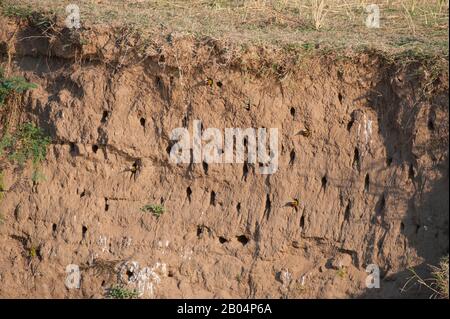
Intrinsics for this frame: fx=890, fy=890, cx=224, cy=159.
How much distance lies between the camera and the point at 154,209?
7.78 meters

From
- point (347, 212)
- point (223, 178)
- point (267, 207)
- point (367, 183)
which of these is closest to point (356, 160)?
point (367, 183)

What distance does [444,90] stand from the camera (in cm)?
720

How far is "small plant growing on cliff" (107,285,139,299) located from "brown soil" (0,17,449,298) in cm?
6

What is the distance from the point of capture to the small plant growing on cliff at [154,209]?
777cm

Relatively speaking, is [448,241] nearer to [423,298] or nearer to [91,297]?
[423,298]

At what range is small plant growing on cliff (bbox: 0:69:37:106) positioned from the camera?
803 cm

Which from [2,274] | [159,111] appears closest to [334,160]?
[159,111]

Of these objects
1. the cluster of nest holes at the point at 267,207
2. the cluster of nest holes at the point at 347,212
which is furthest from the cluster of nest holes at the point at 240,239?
the cluster of nest holes at the point at 347,212

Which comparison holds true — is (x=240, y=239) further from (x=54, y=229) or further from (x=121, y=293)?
(x=54, y=229)

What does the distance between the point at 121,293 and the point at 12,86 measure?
2130 millimetres

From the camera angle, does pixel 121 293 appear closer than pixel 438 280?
No

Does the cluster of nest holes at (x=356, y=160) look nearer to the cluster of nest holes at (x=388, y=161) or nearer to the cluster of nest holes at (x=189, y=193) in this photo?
the cluster of nest holes at (x=388, y=161)

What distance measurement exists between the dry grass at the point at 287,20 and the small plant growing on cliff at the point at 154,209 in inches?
59.9

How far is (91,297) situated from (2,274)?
2.85 feet
